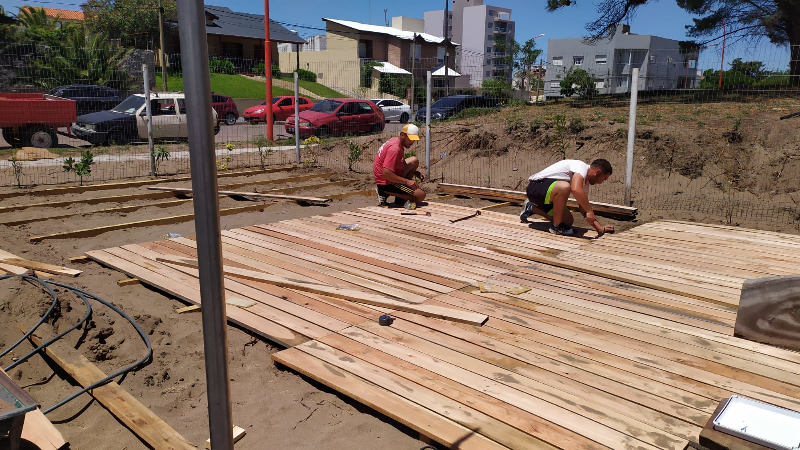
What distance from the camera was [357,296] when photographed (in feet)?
13.0

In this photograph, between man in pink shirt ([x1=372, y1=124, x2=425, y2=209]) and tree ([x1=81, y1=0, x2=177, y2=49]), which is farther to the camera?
tree ([x1=81, y1=0, x2=177, y2=49])

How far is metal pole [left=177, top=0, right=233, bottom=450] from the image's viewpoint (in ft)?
4.21

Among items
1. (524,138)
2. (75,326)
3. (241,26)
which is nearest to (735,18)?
(524,138)

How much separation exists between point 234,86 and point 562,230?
30.6 metres

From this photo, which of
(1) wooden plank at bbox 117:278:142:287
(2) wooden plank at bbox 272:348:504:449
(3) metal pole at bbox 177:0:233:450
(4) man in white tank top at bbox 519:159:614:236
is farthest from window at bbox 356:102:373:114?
(3) metal pole at bbox 177:0:233:450

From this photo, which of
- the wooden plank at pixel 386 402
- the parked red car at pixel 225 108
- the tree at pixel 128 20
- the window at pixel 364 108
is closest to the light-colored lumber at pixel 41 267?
the wooden plank at pixel 386 402

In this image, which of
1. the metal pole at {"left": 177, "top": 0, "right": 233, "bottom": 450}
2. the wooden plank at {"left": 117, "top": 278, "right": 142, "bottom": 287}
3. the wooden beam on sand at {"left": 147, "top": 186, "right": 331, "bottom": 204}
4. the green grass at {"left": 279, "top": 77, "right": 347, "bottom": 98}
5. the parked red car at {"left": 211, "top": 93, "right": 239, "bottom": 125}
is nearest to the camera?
the metal pole at {"left": 177, "top": 0, "right": 233, "bottom": 450}

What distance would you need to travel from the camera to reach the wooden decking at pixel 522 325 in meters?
2.52

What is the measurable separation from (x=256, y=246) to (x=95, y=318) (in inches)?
74.6

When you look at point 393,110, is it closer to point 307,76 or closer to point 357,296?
point 307,76

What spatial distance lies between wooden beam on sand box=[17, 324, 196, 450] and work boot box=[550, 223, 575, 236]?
4.50 meters

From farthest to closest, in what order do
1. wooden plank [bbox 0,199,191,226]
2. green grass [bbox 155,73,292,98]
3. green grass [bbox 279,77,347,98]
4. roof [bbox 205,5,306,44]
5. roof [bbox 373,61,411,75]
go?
1. roof [bbox 205,5,306,44]
2. roof [bbox 373,61,411,75]
3. green grass [bbox 279,77,347,98]
4. green grass [bbox 155,73,292,98]
5. wooden plank [bbox 0,199,191,226]

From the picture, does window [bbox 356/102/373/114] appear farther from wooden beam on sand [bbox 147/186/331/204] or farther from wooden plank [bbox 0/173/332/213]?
wooden beam on sand [bbox 147/186/331/204]

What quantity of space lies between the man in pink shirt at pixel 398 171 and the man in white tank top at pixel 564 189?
1.57 m
